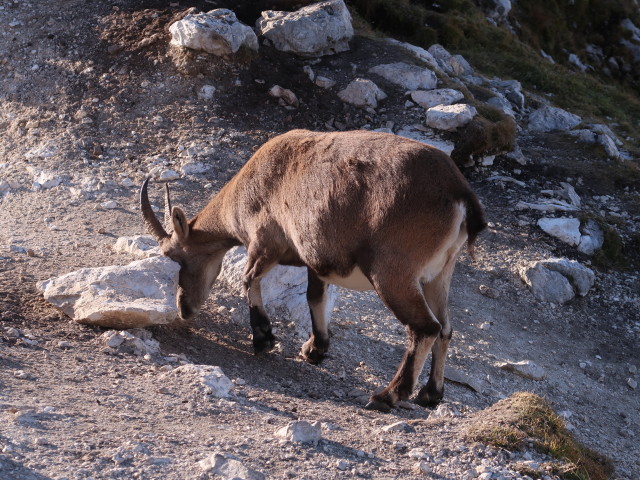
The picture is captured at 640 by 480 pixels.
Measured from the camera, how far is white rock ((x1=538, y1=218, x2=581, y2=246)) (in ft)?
39.2

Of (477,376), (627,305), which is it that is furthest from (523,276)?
(477,376)

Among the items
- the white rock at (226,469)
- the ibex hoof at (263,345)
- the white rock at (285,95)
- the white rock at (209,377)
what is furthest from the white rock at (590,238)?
the white rock at (226,469)

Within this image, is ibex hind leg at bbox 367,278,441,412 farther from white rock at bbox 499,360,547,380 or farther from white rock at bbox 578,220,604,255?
white rock at bbox 578,220,604,255

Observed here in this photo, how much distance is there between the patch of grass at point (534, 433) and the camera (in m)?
5.75

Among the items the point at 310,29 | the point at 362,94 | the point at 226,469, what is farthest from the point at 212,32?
the point at 226,469

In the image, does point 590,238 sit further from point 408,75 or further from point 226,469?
point 226,469

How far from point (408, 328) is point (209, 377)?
5.74 feet

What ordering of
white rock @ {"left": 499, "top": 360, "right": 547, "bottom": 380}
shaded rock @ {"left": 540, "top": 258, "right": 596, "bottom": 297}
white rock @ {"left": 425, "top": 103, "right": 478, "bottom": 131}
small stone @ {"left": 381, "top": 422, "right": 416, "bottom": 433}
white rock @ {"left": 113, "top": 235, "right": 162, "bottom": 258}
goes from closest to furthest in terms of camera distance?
small stone @ {"left": 381, "top": 422, "right": 416, "bottom": 433} < white rock @ {"left": 499, "top": 360, "right": 547, "bottom": 380} < white rock @ {"left": 113, "top": 235, "right": 162, "bottom": 258} < shaded rock @ {"left": 540, "top": 258, "right": 596, "bottom": 297} < white rock @ {"left": 425, "top": 103, "right": 478, "bottom": 131}

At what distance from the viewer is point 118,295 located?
7715mm

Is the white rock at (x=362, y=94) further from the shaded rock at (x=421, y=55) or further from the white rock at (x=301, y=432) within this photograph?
the white rock at (x=301, y=432)

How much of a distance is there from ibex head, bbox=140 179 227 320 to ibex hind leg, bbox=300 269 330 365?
1.31 meters

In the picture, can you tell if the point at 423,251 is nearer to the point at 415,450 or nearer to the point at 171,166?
the point at 415,450

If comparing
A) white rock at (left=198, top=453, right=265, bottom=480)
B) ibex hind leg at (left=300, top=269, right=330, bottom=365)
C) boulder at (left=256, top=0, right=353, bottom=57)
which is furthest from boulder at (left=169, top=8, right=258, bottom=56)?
white rock at (left=198, top=453, right=265, bottom=480)

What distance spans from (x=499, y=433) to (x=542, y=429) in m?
0.42
